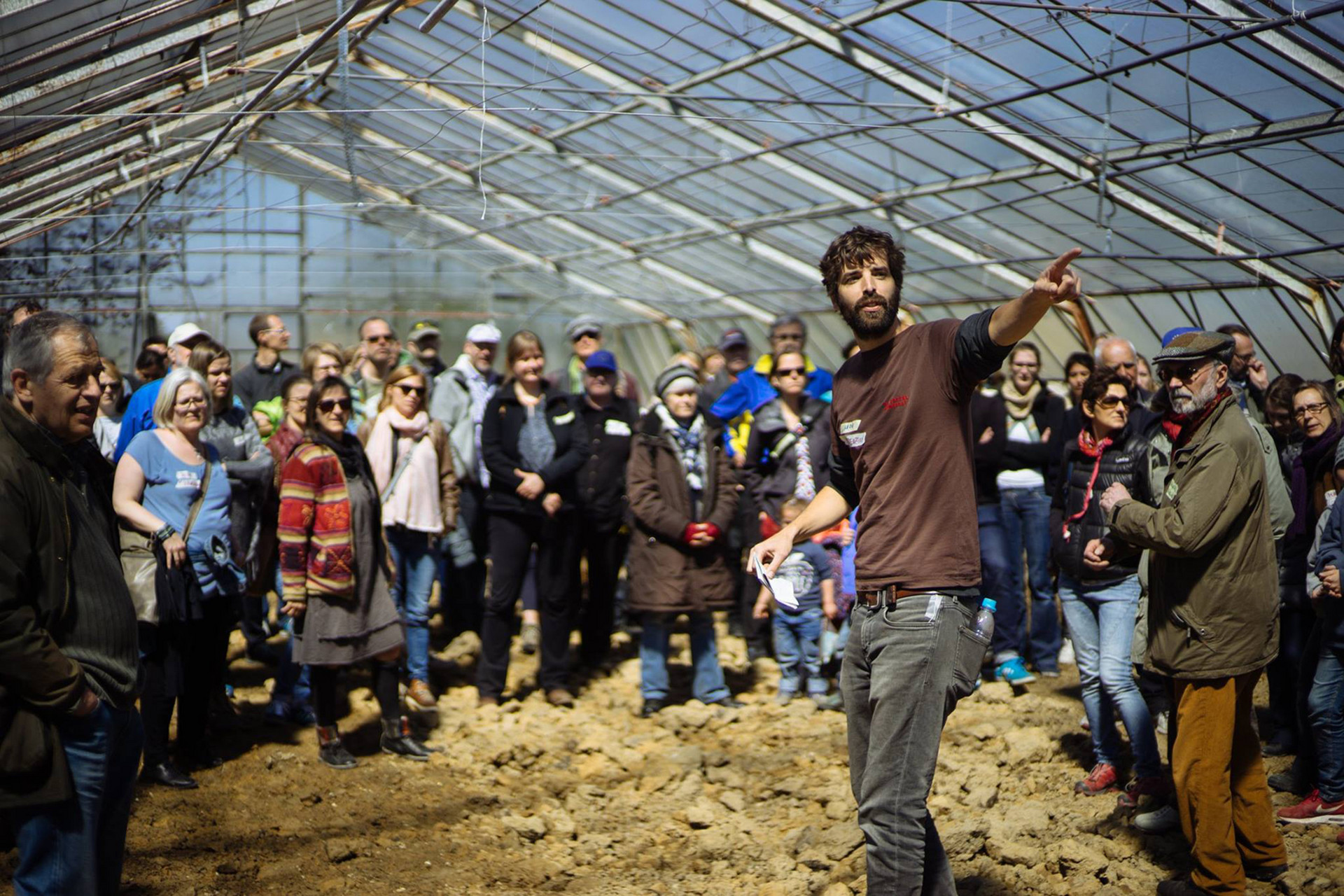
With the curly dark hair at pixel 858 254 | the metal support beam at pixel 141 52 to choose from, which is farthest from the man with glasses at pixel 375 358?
the curly dark hair at pixel 858 254

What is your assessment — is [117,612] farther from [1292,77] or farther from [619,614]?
[1292,77]

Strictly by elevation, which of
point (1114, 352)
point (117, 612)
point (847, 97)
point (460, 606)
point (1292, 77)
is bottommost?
point (460, 606)

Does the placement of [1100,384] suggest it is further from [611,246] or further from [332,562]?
[611,246]

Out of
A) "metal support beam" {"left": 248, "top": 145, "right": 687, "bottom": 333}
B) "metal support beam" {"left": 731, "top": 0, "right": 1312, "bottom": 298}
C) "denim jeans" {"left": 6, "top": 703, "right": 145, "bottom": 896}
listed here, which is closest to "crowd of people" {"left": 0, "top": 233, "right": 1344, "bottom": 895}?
"denim jeans" {"left": 6, "top": 703, "right": 145, "bottom": 896}

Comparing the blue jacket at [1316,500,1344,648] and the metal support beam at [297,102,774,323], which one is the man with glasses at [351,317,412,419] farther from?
the metal support beam at [297,102,774,323]

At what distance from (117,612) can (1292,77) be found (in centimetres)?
862

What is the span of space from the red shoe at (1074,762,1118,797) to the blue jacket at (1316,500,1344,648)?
99cm

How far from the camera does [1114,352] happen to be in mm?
6406

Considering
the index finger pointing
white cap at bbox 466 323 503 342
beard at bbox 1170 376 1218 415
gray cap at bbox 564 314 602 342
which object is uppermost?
gray cap at bbox 564 314 602 342

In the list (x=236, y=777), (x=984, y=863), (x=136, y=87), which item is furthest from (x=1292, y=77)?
(x=136, y=87)

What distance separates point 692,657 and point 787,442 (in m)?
1.36

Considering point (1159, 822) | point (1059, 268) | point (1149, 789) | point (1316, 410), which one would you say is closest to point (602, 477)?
point (1149, 789)

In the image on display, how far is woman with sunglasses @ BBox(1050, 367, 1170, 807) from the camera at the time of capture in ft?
14.8

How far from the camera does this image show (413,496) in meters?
6.16
